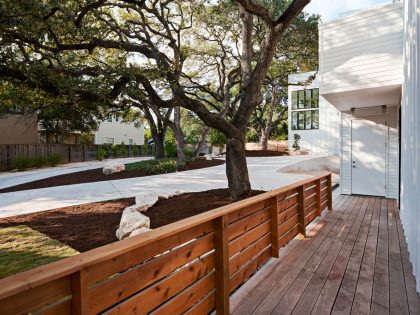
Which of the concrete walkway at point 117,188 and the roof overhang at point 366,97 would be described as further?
the concrete walkway at point 117,188

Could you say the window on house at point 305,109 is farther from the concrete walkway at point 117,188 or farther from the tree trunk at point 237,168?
the tree trunk at point 237,168

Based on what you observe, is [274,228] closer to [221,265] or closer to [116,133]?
[221,265]

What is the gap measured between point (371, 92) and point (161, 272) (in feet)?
21.0

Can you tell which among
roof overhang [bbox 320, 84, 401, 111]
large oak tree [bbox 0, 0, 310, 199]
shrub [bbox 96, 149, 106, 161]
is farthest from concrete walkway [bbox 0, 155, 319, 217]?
shrub [bbox 96, 149, 106, 161]

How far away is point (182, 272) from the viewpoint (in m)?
2.10

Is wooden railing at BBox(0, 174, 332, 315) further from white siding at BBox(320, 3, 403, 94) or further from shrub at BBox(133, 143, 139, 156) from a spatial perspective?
shrub at BBox(133, 143, 139, 156)

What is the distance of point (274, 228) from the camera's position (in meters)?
3.73

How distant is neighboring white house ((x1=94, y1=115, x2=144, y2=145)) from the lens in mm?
26916

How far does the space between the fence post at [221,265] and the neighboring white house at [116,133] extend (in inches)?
958

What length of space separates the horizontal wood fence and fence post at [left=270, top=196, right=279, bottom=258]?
1659 centimetres

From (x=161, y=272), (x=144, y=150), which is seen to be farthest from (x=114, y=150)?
(x=161, y=272)

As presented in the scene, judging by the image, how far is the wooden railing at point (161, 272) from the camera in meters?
1.22

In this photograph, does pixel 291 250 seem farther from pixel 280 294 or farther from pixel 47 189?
pixel 47 189

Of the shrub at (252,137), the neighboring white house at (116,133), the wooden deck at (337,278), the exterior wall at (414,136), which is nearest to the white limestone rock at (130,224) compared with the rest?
the wooden deck at (337,278)
